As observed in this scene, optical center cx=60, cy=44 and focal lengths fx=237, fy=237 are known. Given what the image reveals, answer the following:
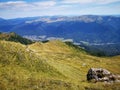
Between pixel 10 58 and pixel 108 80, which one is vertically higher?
pixel 10 58

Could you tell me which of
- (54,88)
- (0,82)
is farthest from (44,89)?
(0,82)

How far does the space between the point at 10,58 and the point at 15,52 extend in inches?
191

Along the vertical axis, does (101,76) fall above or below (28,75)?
below

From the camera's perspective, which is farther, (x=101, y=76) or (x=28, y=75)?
(x=101, y=76)

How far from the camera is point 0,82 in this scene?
51.0m

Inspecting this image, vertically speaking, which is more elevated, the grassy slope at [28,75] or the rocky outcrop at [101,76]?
the grassy slope at [28,75]

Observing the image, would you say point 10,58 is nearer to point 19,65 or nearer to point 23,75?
point 19,65

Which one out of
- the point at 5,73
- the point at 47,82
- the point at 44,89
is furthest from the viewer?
the point at 5,73

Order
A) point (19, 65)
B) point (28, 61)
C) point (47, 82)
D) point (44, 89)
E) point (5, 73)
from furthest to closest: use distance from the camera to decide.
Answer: point (28, 61)
point (19, 65)
point (5, 73)
point (47, 82)
point (44, 89)

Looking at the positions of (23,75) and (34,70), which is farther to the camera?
(34,70)

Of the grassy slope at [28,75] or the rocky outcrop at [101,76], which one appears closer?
the grassy slope at [28,75]

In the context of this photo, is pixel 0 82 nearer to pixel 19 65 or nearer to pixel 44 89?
pixel 44 89

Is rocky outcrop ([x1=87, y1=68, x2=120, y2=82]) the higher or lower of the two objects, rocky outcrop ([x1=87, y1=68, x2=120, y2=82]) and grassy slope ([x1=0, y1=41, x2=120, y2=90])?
the lower

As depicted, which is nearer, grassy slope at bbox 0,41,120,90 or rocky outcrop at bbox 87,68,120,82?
grassy slope at bbox 0,41,120,90
